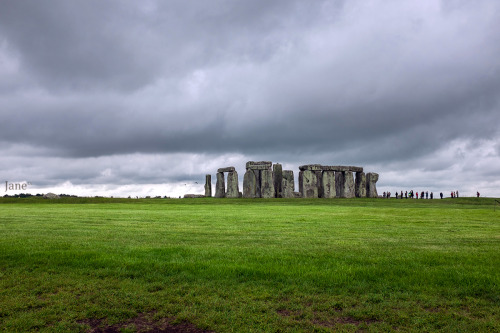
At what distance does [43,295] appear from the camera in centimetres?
498

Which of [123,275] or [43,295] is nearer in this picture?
[43,295]

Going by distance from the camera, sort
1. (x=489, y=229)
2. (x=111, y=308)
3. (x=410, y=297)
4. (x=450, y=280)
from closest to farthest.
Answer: (x=111, y=308) → (x=410, y=297) → (x=450, y=280) → (x=489, y=229)

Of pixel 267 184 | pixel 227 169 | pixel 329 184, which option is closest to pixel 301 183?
pixel 329 184

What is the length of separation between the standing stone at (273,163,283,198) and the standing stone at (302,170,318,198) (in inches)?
101

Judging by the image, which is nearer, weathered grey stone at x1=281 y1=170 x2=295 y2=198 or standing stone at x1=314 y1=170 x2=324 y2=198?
weathered grey stone at x1=281 y1=170 x2=295 y2=198

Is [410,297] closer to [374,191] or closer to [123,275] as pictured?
[123,275]

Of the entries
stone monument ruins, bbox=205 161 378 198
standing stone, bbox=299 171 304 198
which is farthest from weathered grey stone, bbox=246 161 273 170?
standing stone, bbox=299 171 304 198

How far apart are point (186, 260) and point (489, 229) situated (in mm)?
9987

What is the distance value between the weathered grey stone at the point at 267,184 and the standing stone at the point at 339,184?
8.85 m

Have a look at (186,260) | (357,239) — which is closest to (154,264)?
(186,260)

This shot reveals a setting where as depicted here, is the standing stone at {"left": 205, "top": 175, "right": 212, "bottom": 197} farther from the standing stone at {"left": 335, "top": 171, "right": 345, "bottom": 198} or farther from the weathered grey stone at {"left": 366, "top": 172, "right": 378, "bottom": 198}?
the weathered grey stone at {"left": 366, "top": 172, "right": 378, "bottom": 198}

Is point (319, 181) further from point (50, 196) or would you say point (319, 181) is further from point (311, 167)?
point (50, 196)

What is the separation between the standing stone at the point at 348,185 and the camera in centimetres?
4300

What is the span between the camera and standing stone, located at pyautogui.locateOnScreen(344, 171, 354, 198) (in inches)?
1693
